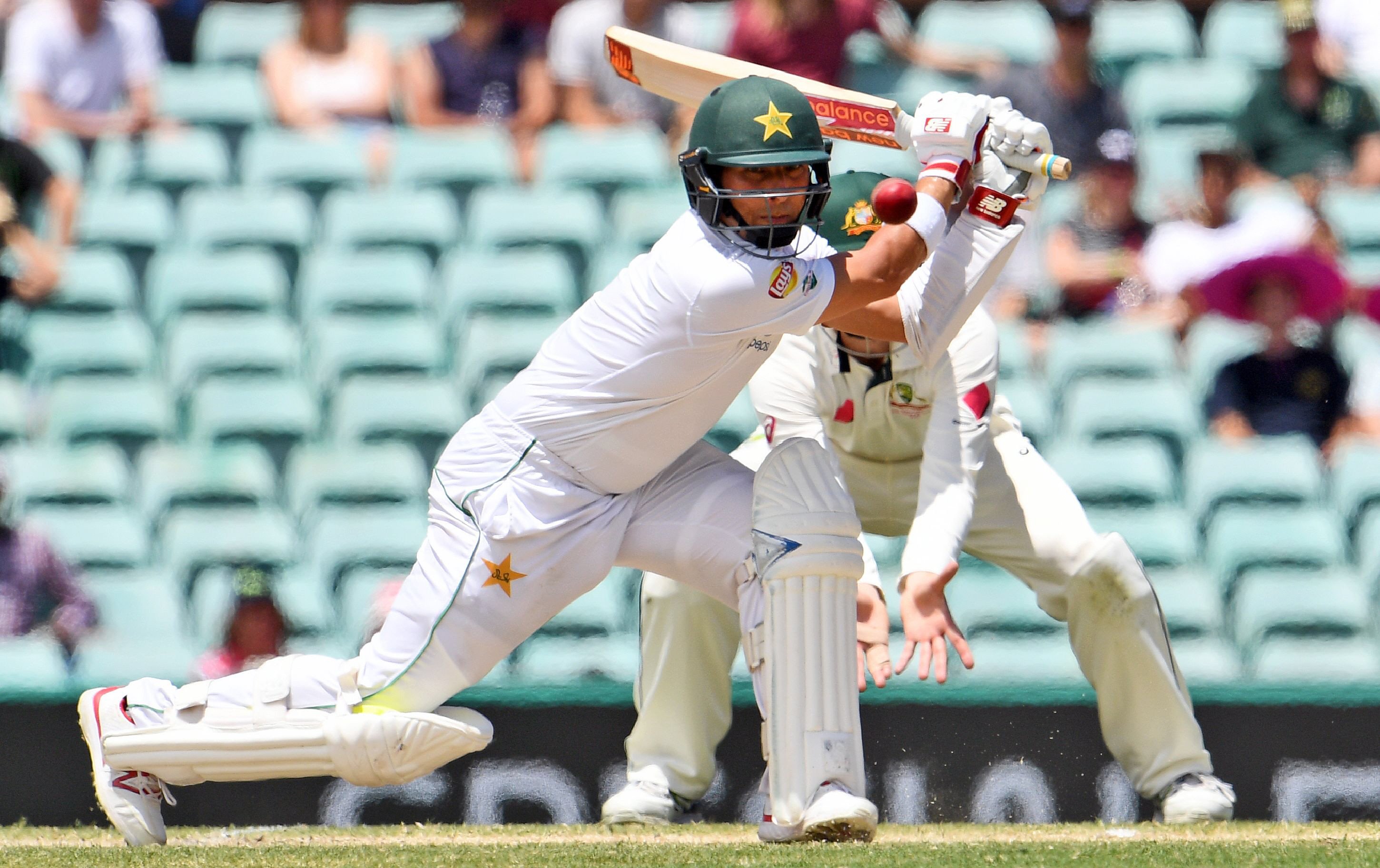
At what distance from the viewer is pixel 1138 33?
21.9 feet

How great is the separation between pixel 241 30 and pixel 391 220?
128 cm

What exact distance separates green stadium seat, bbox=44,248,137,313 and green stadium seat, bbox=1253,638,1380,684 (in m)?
3.99

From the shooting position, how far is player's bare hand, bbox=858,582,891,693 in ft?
10.1

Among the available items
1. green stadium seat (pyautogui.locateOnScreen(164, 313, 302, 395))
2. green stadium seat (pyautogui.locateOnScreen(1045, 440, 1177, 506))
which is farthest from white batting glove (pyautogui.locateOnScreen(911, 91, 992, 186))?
green stadium seat (pyautogui.locateOnScreen(164, 313, 302, 395))

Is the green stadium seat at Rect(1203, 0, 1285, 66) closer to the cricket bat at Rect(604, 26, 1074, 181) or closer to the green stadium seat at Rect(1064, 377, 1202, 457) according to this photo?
the green stadium seat at Rect(1064, 377, 1202, 457)

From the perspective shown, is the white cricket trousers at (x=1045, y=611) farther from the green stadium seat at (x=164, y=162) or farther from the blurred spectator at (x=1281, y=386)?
the green stadium seat at (x=164, y=162)

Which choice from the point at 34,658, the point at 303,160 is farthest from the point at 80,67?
the point at 34,658

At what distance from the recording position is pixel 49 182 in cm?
612

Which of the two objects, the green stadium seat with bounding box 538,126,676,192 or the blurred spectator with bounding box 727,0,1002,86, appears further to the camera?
the green stadium seat with bounding box 538,126,676,192

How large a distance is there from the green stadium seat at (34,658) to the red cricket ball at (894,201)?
2.93 m

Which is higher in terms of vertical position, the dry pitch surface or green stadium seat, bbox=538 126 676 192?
green stadium seat, bbox=538 126 676 192

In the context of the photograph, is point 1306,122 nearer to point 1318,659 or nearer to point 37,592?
point 1318,659

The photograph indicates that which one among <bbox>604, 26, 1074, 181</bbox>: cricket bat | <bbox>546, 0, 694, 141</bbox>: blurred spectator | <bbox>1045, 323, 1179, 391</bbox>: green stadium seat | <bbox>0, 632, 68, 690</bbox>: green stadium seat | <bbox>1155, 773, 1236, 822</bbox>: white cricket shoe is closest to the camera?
<bbox>604, 26, 1074, 181</bbox>: cricket bat

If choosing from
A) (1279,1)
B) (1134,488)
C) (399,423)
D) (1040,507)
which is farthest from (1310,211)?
(399,423)
